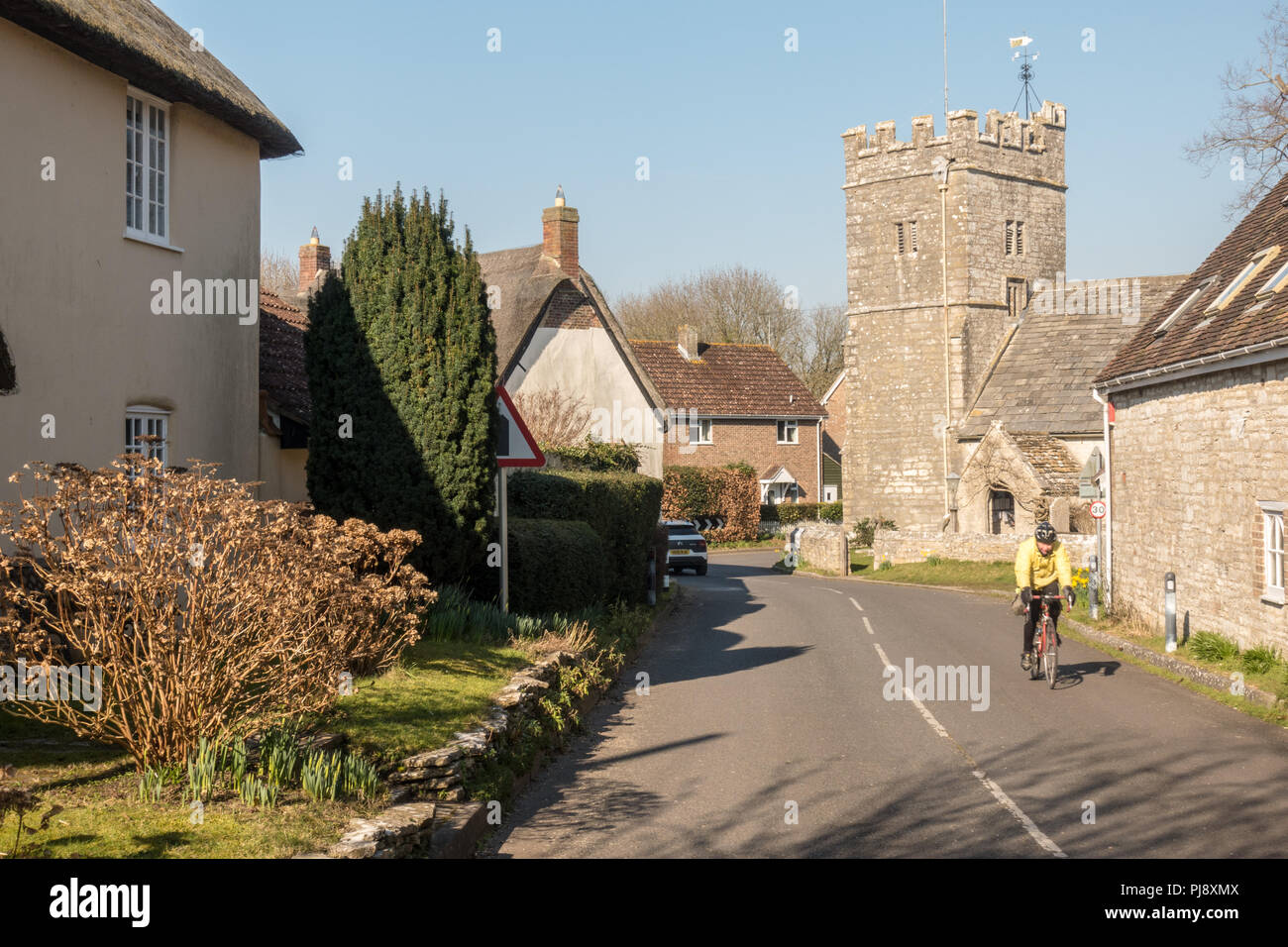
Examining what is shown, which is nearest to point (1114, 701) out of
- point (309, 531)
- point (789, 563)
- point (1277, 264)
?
point (1277, 264)

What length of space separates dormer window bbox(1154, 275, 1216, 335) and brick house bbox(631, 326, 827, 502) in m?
33.6

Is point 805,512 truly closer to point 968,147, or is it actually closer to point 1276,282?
point 968,147

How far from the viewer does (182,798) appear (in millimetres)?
6504

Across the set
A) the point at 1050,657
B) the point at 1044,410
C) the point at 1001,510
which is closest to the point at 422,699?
the point at 1050,657

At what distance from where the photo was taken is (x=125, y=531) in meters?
6.79

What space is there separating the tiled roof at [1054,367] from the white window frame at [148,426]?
30.6 metres

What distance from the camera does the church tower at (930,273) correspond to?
43.2 metres

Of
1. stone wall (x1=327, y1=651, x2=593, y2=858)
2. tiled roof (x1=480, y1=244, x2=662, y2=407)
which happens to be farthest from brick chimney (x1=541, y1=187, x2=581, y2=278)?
stone wall (x1=327, y1=651, x2=593, y2=858)

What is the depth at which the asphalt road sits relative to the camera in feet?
23.5

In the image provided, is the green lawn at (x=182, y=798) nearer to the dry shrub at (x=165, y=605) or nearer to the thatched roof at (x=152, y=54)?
the dry shrub at (x=165, y=605)

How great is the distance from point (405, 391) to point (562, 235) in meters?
25.6

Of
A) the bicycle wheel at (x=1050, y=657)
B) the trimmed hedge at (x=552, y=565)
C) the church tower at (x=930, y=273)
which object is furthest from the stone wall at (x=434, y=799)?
the church tower at (x=930, y=273)

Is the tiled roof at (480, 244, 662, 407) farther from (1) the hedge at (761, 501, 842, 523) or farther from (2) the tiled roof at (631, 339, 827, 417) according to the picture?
(1) the hedge at (761, 501, 842, 523)
